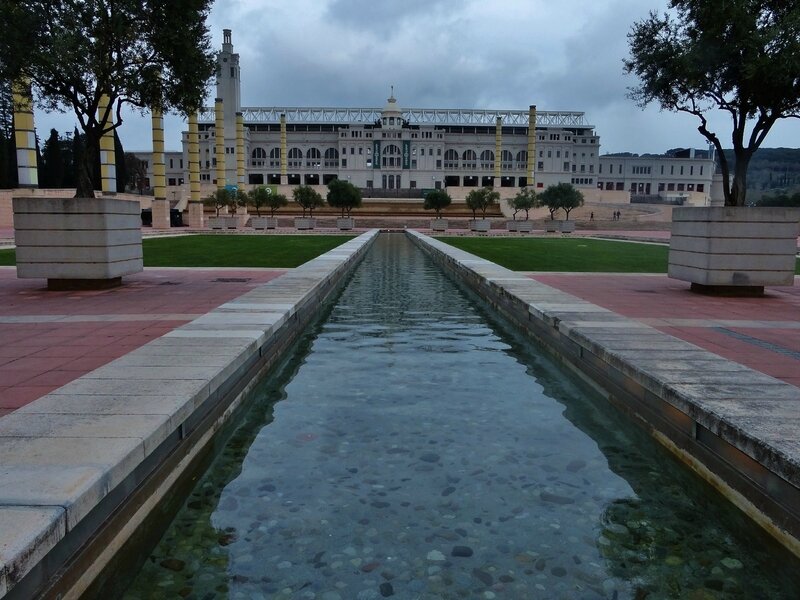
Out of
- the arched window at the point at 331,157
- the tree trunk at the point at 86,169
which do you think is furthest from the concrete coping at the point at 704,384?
the arched window at the point at 331,157

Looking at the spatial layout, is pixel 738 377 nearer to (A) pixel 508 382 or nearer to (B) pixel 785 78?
(A) pixel 508 382

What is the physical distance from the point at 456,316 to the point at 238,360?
199 inches

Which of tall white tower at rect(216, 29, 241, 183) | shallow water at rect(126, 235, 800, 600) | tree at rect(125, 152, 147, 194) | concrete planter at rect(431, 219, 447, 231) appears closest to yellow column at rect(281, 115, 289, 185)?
tall white tower at rect(216, 29, 241, 183)

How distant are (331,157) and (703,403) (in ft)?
326

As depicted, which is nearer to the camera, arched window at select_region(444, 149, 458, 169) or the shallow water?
the shallow water

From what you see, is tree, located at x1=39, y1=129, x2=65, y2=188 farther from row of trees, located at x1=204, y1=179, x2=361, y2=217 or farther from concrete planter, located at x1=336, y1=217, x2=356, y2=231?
concrete planter, located at x1=336, y1=217, x2=356, y2=231

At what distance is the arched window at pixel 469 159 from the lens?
330ft

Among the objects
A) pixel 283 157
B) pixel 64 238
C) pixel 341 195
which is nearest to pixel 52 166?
pixel 341 195

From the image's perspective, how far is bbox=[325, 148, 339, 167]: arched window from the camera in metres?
99.4

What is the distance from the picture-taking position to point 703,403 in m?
4.09

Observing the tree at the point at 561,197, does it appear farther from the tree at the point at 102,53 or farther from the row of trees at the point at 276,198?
the tree at the point at 102,53

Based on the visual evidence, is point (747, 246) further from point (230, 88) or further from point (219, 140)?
point (230, 88)

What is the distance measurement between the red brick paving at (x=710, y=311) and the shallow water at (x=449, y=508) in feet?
5.29

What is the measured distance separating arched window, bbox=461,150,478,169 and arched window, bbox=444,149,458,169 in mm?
1168
